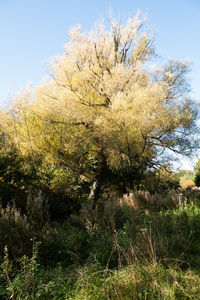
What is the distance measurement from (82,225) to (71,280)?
2.67 m

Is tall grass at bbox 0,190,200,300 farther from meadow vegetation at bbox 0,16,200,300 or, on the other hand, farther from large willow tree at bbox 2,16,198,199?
large willow tree at bbox 2,16,198,199

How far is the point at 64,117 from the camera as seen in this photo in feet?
35.9

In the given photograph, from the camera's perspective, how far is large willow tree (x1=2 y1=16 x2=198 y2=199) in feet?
31.8

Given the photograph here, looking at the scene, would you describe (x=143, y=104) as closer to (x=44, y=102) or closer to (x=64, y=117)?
(x=64, y=117)

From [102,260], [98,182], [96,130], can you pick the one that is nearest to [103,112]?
[96,130]

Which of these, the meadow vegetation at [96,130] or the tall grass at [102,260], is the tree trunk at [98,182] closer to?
the meadow vegetation at [96,130]

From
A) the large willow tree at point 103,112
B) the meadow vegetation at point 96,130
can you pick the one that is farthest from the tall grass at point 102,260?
the large willow tree at point 103,112

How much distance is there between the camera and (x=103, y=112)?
33.3 feet

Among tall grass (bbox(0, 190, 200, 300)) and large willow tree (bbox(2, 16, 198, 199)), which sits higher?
large willow tree (bbox(2, 16, 198, 199))

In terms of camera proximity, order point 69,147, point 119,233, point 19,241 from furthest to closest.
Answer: point 69,147 < point 119,233 < point 19,241

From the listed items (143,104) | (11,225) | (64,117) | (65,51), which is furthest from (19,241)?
(65,51)

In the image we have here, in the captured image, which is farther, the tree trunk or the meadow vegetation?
the tree trunk

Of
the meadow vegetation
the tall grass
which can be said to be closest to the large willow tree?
the meadow vegetation

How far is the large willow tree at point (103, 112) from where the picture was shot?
9695 mm
